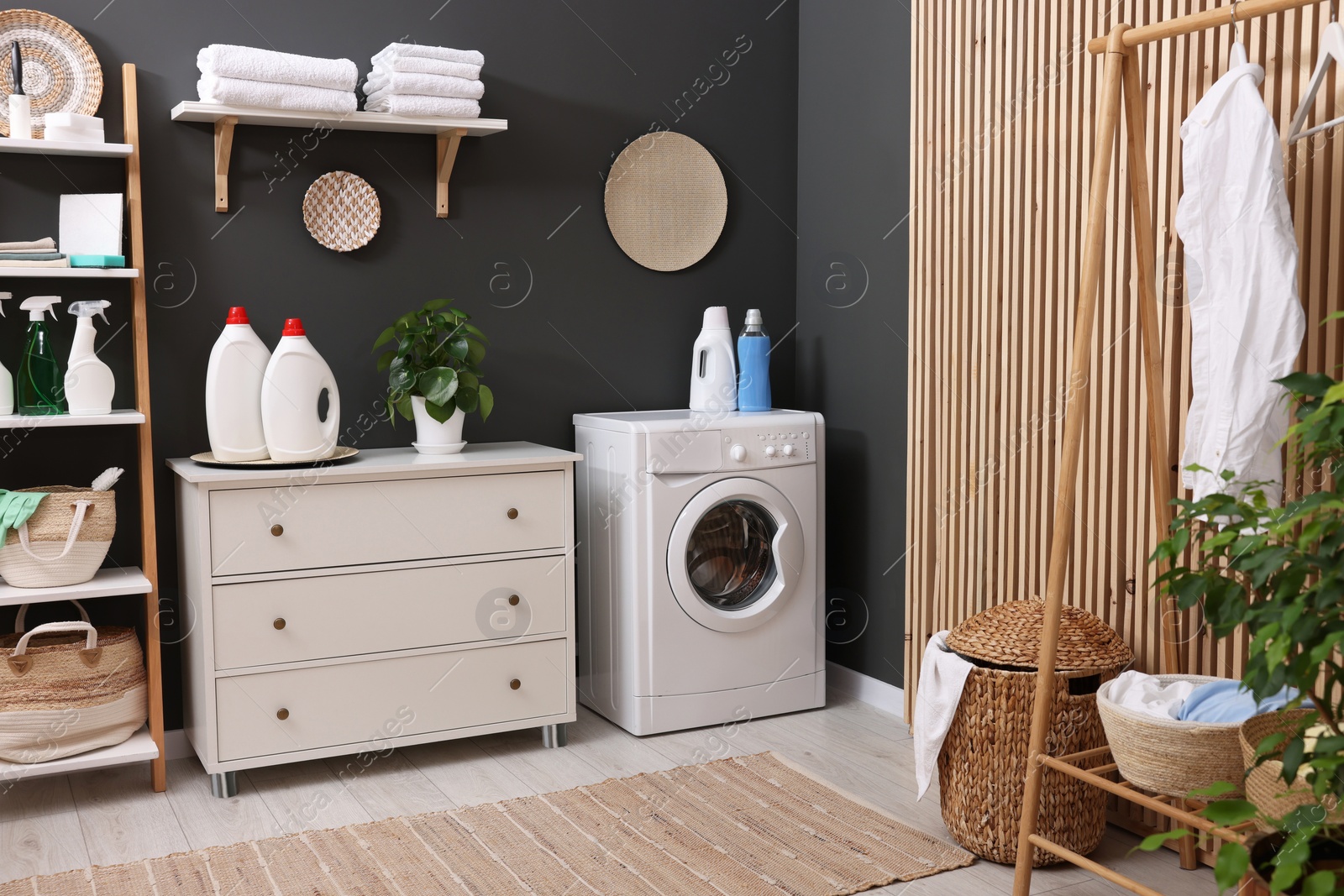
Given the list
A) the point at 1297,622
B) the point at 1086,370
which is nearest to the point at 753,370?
the point at 1086,370

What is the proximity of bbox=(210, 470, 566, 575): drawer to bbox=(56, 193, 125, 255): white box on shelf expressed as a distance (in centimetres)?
69

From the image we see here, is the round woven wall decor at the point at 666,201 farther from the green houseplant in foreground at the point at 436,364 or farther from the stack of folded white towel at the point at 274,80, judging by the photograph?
the stack of folded white towel at the point at 274,80

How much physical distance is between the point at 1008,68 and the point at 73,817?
2.80 m

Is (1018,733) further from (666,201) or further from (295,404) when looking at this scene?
(666,201)

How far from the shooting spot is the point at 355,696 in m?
2.86

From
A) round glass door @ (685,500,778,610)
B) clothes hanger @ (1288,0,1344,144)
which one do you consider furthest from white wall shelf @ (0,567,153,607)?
clothes hanger @ (1288,0,1344,144)

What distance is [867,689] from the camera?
3514 mm

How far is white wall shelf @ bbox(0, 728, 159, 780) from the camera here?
260 cm

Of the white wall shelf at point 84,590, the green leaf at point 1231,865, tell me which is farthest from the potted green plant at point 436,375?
the green leaf at point 1231,865

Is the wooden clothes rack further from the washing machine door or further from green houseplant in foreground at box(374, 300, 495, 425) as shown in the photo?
green houseplant in foreground at box(374, 300, 495, 425)

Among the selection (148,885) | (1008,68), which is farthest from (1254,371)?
(148,885)

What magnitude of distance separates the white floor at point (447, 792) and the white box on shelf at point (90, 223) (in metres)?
1.31

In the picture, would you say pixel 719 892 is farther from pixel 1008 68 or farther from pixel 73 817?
pixel 1008 68

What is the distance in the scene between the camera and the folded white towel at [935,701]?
7.86 ft
